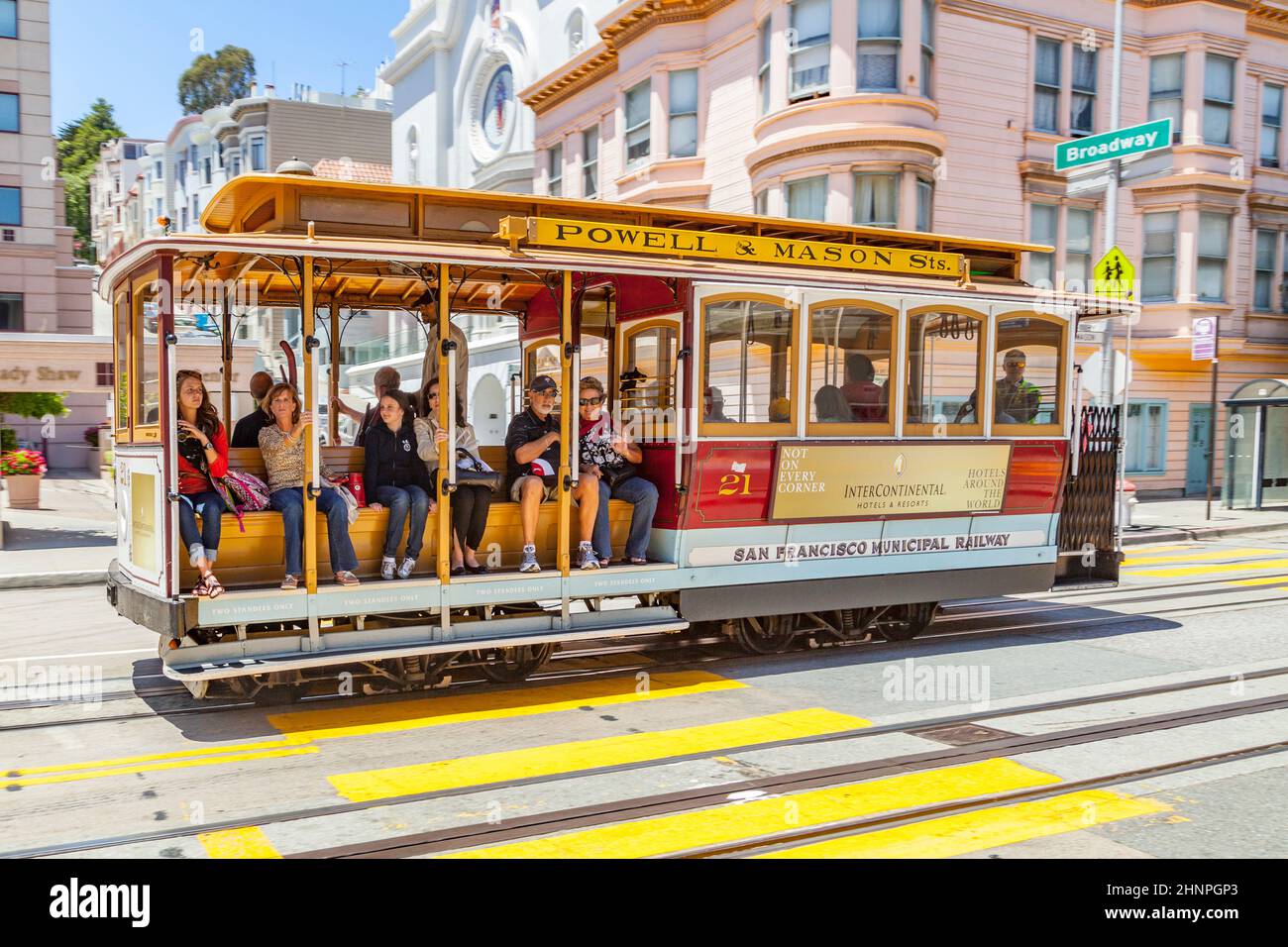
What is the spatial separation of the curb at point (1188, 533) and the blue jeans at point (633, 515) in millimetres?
11792

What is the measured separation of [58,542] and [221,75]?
75733 millimetres

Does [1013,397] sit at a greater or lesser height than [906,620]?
greater

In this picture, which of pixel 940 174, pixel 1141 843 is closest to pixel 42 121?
pixel 940 174

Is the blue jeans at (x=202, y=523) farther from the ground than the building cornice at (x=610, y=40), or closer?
closer

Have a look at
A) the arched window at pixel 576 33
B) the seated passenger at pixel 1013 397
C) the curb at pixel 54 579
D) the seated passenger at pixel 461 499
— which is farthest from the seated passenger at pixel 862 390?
the arched window at pixel 576 33

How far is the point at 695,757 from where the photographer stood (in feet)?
20.2

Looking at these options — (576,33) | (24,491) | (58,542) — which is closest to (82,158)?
(576,33)

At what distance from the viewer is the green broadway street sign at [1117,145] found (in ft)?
49.0

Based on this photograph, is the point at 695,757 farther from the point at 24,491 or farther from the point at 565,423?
the point at 24,491

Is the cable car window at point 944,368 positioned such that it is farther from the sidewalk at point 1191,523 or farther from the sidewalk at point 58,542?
the sidewalk at point 58,542

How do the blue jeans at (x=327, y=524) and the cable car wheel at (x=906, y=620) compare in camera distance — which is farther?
the cable car wheel at (x=906, y=620)

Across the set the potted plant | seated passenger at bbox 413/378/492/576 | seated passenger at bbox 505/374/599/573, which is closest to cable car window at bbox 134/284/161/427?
seated passenger at bbox 413/378/492/576

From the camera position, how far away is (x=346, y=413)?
31.0ft

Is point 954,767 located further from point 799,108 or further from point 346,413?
point 799,108
